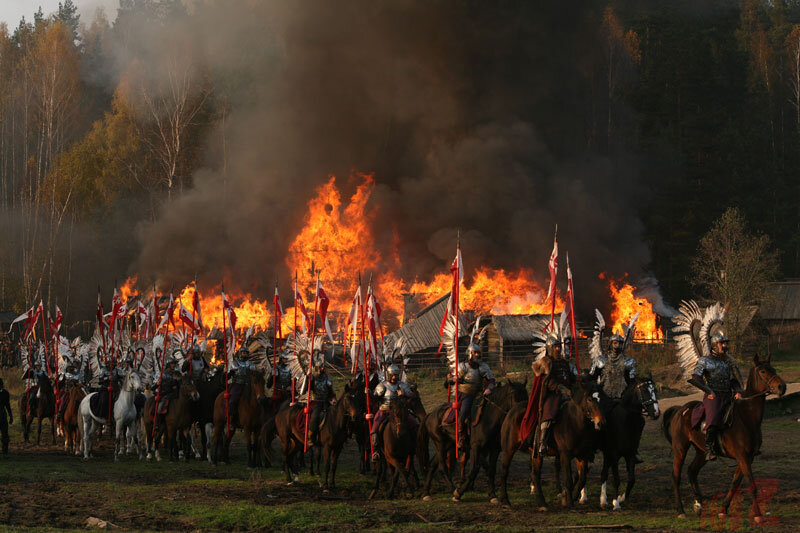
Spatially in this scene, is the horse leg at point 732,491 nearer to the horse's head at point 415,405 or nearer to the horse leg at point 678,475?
the horse leg at point 678,475

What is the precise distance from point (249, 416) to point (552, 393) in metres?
10.8

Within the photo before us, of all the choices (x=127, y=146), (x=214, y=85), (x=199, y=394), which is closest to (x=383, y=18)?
(x=214, y=85)

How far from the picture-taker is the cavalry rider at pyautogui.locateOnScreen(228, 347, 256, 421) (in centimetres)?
2606

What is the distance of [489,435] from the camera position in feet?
64.1

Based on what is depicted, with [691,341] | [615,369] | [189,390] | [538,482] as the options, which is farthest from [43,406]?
[691,341]

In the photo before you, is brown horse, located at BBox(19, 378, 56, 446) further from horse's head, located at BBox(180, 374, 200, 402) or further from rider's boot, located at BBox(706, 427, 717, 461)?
rider's boot, located at BBox(706, 427, 717, 461)

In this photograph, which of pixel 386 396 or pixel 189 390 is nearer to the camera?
pixel 386 396

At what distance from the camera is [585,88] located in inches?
3110

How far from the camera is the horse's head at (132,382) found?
2647 cm

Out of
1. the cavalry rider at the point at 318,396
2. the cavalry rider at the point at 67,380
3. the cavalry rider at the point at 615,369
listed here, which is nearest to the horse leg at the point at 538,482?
the cavalry rider at the point at 615,369

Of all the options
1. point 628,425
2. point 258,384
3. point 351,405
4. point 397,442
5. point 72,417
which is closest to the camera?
point 628,425

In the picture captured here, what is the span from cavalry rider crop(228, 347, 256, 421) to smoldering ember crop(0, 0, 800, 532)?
92 mm

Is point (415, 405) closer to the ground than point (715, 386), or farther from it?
closer to the ground

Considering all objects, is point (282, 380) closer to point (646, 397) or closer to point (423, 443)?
point (423, 443)
